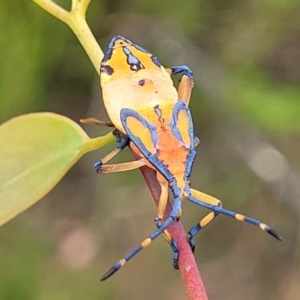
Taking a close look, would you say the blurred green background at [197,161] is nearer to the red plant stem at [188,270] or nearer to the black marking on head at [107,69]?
the black marking on head at [107,69]

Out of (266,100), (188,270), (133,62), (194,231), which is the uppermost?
(133,62)

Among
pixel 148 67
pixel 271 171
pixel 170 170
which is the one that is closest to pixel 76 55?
pixel 271 171

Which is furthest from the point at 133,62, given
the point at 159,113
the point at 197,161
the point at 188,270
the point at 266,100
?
the point at 197,161

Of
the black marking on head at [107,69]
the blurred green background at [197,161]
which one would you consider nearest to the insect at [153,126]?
the black marking on head at [107,69]

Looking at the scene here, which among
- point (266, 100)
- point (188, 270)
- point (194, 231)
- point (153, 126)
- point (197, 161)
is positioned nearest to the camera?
point (188, 270)

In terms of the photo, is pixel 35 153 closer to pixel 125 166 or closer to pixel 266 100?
pixel 125 166

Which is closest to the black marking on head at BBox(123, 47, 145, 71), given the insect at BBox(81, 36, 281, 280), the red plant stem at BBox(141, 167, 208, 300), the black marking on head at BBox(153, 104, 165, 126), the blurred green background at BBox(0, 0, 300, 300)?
the insect at BBox(81, 36, 281, 280)
